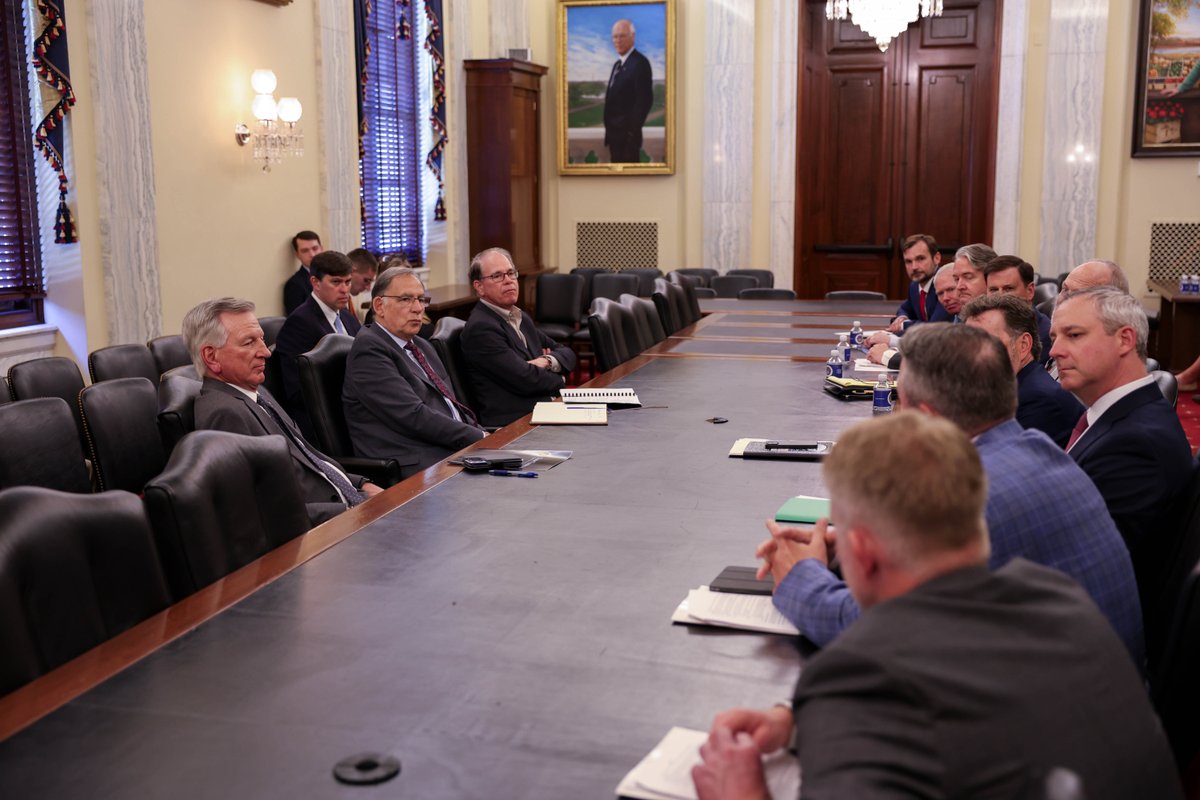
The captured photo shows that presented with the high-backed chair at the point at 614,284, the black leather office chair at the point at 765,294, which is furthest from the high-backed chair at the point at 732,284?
the high-backed chair at the point at 614,284

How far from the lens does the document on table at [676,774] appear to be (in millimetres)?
1711

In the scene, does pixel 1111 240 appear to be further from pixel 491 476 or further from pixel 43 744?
pixel 43 744

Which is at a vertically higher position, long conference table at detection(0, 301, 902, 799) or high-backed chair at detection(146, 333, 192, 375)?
high-backed chair at detection(146, 333, 192, 375)

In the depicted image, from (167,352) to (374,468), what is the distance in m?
1.63

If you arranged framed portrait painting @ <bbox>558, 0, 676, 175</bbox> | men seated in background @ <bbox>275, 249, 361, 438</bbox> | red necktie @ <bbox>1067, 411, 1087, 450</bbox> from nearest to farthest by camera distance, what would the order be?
red necktie @ <bbox>1067, 411, 1087, 450</bbox> < men seated in background @ <bbox>275, 249, 361, 438</bbox> < framed portrait painting @ <bbox>558, 0, 676, 175</bbox>

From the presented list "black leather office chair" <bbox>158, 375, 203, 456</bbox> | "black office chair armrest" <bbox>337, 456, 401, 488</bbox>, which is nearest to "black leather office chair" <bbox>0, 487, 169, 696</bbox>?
"black leather office chair" <bbox>158, 375, 203, 456</bbox>

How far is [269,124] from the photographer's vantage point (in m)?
8.23

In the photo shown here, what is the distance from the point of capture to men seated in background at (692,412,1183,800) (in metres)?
1.42

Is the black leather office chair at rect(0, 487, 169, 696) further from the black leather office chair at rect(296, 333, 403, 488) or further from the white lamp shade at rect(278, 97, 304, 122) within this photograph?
the white lamp shade at rect(278, 97, 304, 122)

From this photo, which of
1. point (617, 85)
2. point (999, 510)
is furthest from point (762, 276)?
point (999, 510)

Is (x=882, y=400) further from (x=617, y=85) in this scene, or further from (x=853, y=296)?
(x=617, y=85)

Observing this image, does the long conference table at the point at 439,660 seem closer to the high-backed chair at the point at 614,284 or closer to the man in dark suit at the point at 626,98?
the high-backed chair at the point at 614,284

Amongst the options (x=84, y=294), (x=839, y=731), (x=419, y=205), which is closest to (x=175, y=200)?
(x=84, y=294)

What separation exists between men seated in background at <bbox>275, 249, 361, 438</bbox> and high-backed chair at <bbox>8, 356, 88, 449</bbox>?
0.97m
